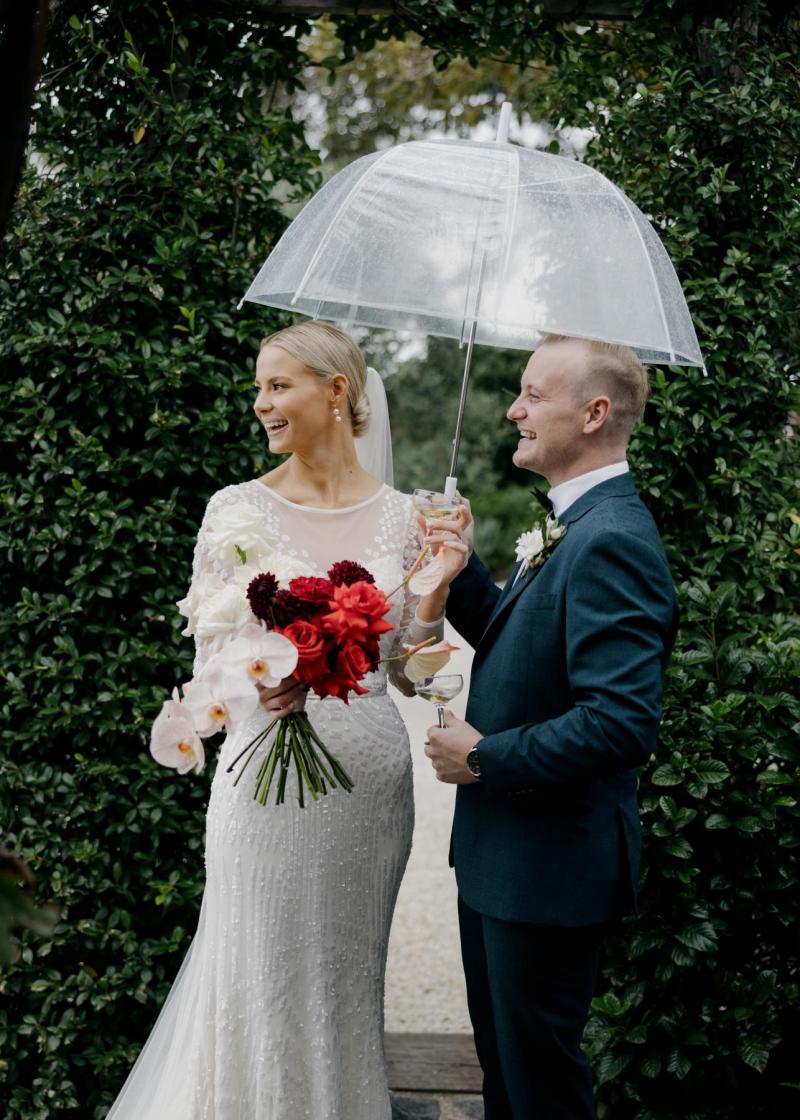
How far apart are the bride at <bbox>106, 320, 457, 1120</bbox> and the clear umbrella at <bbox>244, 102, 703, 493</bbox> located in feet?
0.80

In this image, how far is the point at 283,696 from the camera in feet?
8.18

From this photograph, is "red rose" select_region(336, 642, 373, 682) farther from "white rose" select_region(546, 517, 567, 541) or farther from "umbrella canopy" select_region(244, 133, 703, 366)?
"umbrella canopy" select_region(244, 133, 703, 366)

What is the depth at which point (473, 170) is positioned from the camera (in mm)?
2713

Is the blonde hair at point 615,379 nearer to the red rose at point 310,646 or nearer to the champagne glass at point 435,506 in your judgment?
the champagne glass at point 435,506

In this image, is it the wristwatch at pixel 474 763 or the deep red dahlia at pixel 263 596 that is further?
the wristwatch at pixel 474 763

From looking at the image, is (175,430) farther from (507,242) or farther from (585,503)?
(585,503)

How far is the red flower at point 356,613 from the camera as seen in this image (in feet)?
7.63

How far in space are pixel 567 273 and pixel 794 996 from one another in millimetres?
2147

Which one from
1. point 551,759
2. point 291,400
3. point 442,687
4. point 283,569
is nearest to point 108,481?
point 291,400

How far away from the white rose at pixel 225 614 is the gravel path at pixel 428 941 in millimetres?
1819

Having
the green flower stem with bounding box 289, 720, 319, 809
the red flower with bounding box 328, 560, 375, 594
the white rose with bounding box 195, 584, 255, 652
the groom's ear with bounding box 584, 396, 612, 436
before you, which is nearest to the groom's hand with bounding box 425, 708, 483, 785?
the green flower stem with bounding box 289, 720, 319, 809

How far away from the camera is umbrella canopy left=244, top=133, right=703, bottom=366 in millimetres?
2523

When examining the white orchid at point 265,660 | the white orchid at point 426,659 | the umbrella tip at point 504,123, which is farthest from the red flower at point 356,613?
the umbrella tip at point 504,123

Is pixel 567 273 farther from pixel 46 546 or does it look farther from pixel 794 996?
pixel 794 996
